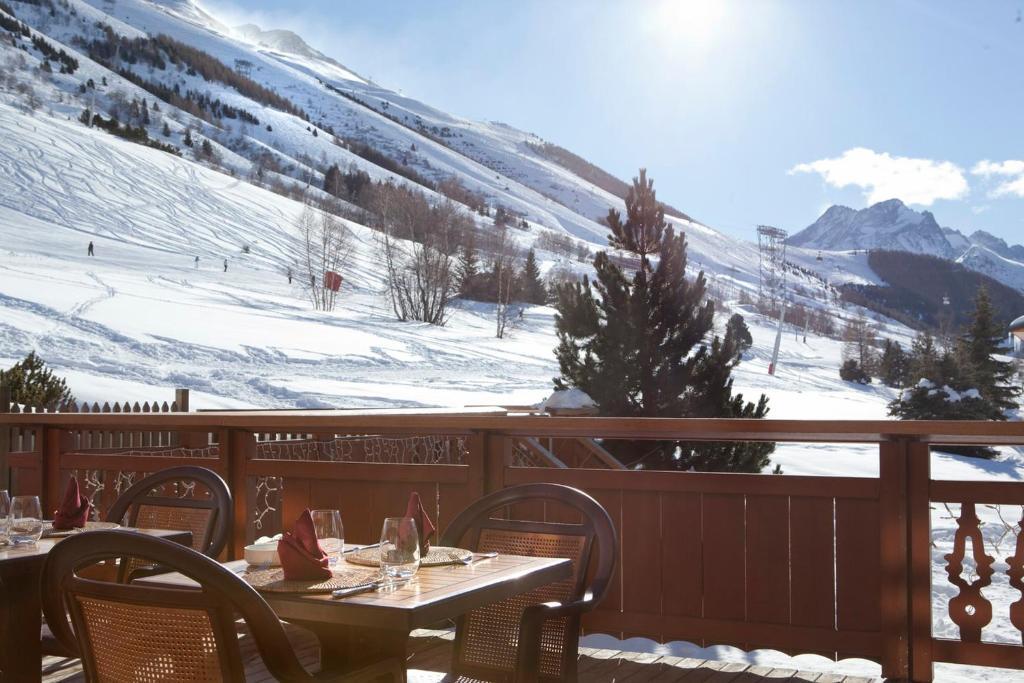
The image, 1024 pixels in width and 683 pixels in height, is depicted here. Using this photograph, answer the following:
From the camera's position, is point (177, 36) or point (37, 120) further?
point (177, 36)

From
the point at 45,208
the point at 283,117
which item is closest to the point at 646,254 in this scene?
the point at 45,208

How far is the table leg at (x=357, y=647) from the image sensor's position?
2750mm

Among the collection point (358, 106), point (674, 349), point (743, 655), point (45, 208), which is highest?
point (358, 106)

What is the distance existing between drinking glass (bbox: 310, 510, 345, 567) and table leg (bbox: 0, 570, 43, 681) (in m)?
1.01

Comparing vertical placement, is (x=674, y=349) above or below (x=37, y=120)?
below

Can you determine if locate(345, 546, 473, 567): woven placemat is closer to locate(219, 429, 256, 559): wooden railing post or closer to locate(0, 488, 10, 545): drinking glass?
locate(0, 488, 10, 545): drinking glass

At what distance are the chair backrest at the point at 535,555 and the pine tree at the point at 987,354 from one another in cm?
3333

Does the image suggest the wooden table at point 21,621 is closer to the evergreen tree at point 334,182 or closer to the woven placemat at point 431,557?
the woven placemat at point 431,557

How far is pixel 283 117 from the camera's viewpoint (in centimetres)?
11606

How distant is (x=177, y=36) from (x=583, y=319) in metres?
145

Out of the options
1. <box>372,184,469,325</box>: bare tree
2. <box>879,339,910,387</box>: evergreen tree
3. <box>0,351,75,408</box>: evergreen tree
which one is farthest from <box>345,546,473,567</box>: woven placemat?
<box>879,339,910,387</box>: evergreen tree

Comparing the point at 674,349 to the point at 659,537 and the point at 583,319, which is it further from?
the point at 659,537

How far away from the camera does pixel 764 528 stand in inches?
166

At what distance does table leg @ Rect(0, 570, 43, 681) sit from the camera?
3.13 metres
